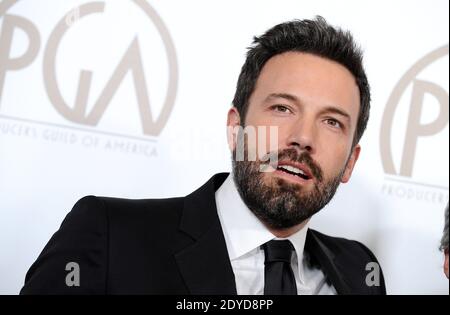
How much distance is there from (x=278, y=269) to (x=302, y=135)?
0.30m

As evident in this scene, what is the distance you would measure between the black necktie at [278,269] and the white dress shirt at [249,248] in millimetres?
24

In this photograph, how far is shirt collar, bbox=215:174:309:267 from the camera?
1.43m

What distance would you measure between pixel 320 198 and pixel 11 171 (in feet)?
2.55

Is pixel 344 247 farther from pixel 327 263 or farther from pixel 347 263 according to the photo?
pixel 327 263

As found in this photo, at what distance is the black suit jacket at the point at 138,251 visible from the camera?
1.27 meters

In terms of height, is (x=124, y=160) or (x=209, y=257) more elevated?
(x=124, y=160)

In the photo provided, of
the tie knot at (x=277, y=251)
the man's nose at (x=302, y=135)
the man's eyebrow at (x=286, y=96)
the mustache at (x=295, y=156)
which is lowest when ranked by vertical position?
the tie knot at (x=277, y=251)

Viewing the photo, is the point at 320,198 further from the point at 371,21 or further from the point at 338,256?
the point at 371,21

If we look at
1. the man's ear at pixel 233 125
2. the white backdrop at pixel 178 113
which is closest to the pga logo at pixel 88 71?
the white backdrop at pixel 178 113

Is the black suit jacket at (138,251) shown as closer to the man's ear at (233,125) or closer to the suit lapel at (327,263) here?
the man's ear at (233,125)

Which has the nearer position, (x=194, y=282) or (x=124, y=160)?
(x=194, y=282)

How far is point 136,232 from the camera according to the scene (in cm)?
136

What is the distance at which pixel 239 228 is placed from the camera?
145 cm

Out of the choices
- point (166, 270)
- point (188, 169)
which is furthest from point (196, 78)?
point (166, 270)
